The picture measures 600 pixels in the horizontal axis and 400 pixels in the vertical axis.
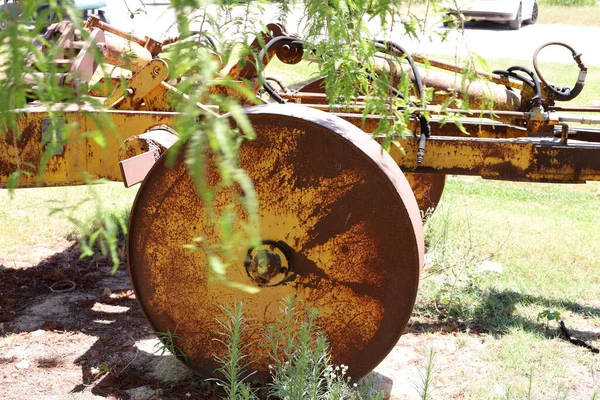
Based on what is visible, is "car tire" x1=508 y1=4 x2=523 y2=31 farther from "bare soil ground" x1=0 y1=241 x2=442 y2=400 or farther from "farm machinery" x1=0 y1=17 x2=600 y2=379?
"farm machinery" x1=0 y1=17 x2=600 y2=379

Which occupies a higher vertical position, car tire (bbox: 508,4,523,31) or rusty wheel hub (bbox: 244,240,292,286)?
car tire (bbox: 508,4,523,31)

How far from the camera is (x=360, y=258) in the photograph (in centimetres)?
343

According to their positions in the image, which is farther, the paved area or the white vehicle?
the white vehicle

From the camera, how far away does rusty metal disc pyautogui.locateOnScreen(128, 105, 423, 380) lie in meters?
3.34

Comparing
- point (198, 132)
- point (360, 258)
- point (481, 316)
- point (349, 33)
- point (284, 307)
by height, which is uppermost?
point (349, 33)

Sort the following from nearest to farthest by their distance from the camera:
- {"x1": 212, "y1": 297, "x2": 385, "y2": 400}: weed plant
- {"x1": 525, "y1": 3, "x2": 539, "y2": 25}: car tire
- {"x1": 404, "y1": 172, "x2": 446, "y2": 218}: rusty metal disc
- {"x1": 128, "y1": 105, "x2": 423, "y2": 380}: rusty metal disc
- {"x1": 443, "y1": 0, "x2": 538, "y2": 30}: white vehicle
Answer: {"x1": 212, "y1": 297, "x2": 385, "y2": 400}: weed plant → {"x1": 128, "y1": 105, "x2": 423, "y2": 380}: rusty metal disc → {"x1": 404, "y1": 172, "x2": 446, "y2": 218}: rusty metal disc → {"x1": 443, "y1": 0, "x2": 538, "y2": 30}: white vehicle → {"x1": 525, "y1": 3, "x2": 539, "y2": 25}: car tire

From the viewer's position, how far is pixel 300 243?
3475 mm

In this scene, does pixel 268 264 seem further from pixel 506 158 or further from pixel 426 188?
pixel 426 188

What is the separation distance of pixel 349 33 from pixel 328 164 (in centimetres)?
86

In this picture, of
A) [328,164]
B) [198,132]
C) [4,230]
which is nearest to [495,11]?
[4,230]

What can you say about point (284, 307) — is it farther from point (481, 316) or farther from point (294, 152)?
point (481, 316)

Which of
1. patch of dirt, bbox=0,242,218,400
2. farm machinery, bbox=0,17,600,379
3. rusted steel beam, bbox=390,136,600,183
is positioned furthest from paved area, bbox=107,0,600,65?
farm machinery, bbox=0,17,600,379

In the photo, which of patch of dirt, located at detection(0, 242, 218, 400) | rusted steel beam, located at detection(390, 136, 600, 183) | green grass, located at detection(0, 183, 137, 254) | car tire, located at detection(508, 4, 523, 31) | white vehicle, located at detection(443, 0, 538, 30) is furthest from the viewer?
car tire, located at detection(508, 4, 523, 31)

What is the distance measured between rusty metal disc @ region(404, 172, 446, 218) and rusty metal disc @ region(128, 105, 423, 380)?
7.89 ft
